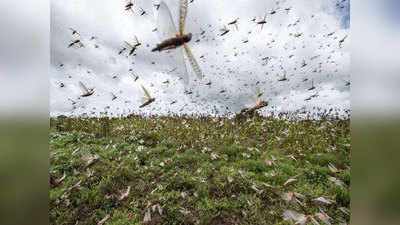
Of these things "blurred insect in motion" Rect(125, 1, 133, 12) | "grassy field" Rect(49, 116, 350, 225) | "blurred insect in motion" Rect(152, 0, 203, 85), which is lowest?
"grassy field" Rect(49, 116, 350, 225)

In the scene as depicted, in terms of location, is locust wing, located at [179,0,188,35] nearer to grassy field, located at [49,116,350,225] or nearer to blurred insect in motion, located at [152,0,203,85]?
blurred insect in motion, located at [152,0,203,85]

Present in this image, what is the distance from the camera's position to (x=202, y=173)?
208 cm

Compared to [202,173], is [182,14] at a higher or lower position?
higher

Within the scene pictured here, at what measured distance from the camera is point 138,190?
187cm

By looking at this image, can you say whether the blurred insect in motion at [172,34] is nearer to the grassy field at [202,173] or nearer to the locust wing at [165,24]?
the locust wing at [165,24]

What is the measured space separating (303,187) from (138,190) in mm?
1724

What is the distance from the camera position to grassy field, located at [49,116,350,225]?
1.56 meters

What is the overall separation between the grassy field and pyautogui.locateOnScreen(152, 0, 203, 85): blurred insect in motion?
41.3 inches

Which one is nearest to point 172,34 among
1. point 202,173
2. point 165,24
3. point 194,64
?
point 165,24

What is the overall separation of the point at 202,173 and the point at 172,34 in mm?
1643

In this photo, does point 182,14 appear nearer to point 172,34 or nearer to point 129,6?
point 172,34

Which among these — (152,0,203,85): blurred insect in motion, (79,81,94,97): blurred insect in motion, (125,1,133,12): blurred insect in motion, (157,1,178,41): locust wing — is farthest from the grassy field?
(125,1,133,12): blurred insect in motion
